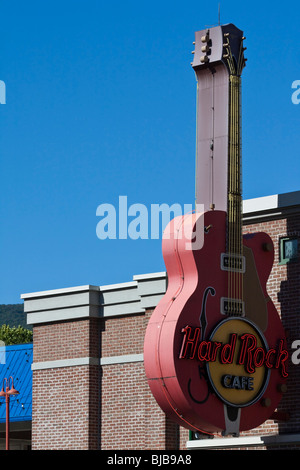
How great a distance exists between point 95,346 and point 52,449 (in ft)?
11.7

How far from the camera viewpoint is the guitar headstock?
84.8ft

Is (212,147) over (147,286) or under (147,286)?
over

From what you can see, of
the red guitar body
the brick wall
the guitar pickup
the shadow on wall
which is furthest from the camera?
the brick wall

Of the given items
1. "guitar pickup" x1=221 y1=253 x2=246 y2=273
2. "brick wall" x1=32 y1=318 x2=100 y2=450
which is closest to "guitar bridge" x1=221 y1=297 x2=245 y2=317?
"guitar pickup" x1=221 y1=253 x2=246 y2=273

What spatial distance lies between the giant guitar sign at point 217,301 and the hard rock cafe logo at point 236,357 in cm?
2

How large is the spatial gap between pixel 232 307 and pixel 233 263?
1.10m

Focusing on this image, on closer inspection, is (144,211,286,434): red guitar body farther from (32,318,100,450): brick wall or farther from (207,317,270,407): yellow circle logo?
(32,318,100,450): brick wall

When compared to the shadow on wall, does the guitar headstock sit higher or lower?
higher

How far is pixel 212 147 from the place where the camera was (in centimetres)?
2569

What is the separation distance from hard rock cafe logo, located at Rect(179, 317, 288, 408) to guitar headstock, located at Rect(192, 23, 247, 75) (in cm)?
668

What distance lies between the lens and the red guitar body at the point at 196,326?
76.4ft

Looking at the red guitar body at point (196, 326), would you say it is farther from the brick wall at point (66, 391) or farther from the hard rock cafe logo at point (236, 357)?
the brick wall at point (66, 391)
